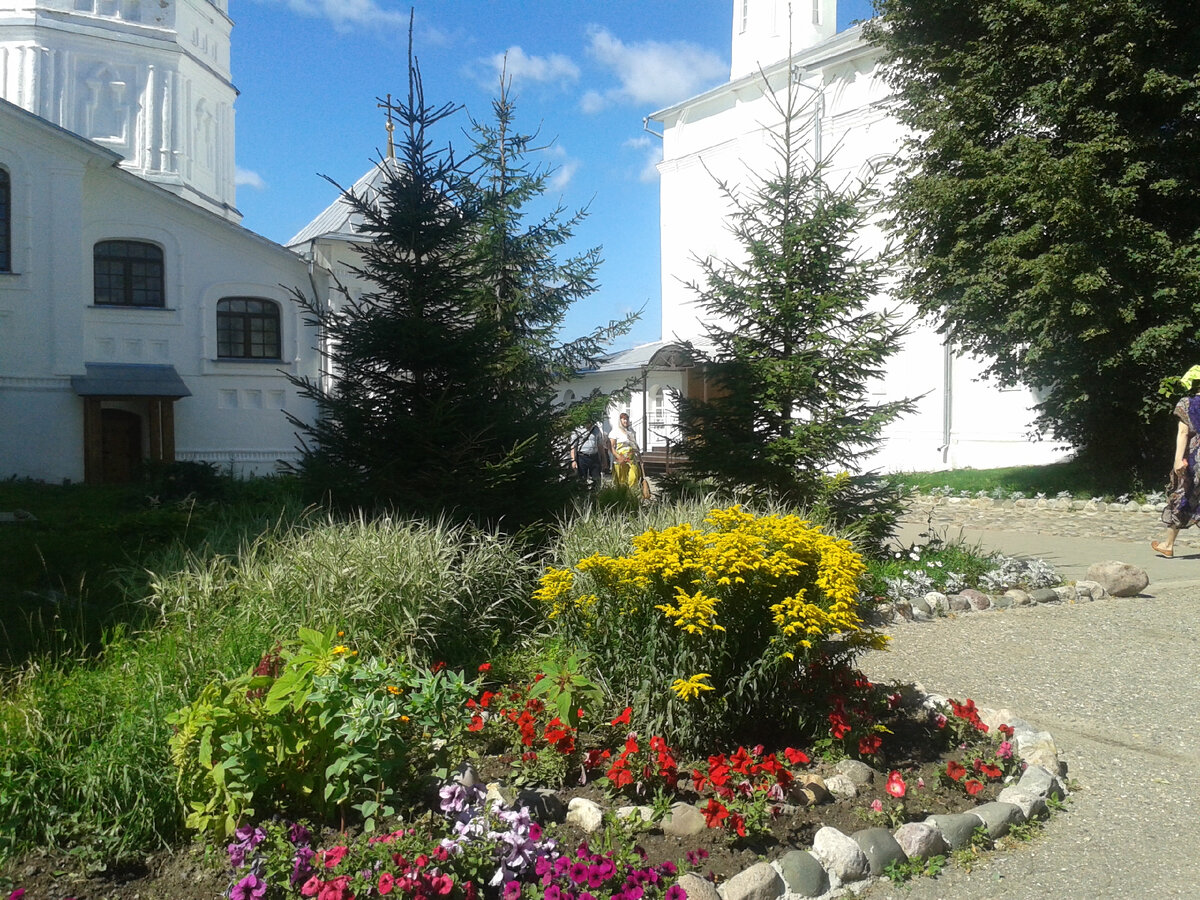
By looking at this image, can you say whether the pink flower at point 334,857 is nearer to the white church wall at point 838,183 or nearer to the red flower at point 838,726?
the red flower at point 838,726

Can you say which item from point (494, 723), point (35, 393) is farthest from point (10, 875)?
point (35, 393)

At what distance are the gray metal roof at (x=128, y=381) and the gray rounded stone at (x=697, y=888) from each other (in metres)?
21.0

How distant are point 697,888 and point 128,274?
23429mm

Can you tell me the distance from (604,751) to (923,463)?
2162 centimetres

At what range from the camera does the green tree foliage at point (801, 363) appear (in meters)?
8.77

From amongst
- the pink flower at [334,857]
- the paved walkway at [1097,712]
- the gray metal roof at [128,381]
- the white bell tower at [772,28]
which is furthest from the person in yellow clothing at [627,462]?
the white bell tower at [772,28]

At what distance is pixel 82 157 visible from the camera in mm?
21406

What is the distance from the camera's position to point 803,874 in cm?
332

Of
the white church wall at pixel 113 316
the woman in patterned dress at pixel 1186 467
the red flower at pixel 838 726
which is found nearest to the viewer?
the red flower at pixel 838 726

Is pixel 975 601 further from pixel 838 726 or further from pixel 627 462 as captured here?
pixel 627 462

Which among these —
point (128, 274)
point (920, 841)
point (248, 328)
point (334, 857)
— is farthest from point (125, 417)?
point (920, 841)

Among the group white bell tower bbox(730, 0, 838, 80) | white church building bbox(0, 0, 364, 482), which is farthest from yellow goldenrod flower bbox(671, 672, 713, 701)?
white bell tower bbox(730, 0, 838, 80)

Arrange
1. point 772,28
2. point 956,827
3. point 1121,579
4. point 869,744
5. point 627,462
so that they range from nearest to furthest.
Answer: point 956,827, point 869,744, point 1121,579, point 627,462, point 772,28

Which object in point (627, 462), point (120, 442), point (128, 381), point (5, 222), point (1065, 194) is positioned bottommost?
point (627, 462)
